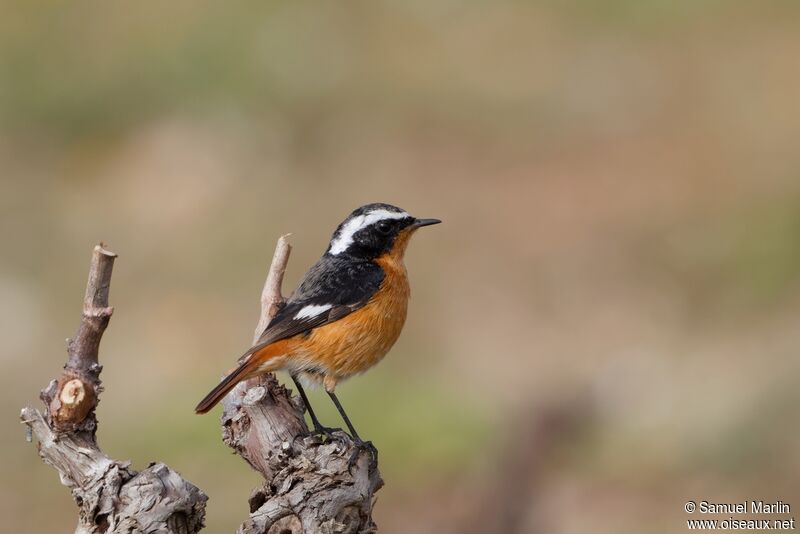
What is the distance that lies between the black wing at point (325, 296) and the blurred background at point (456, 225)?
5.30 ft

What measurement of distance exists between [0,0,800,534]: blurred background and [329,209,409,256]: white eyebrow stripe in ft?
5.72

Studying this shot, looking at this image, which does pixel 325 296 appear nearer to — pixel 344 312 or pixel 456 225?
pixel 344 312

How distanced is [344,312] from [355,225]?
0.68 metres

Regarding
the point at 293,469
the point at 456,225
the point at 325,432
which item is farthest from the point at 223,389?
the point at 456,225

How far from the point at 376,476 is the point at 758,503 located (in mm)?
5006

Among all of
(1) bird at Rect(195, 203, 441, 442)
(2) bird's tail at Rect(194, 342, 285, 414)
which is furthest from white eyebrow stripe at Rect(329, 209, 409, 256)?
(2) bird's tail at Rect(194, 342, 285, 414)

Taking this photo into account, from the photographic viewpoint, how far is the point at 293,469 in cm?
545

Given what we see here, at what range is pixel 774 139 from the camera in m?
14.7

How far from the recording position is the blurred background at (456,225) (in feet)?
35.4

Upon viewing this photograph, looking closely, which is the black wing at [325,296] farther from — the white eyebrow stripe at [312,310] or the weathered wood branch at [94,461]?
the weathered wood branch at [94,461]

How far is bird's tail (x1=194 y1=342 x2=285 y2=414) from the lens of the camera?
5.97m

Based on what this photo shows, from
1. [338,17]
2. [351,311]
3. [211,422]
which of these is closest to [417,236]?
[211,422]

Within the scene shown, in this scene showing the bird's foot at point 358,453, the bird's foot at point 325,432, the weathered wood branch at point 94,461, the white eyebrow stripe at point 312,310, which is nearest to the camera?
the weathered wood branch at point 94,461

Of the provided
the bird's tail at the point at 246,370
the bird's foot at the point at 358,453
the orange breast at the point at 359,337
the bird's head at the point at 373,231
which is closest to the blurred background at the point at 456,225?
the orange breast at the point at 359,337
